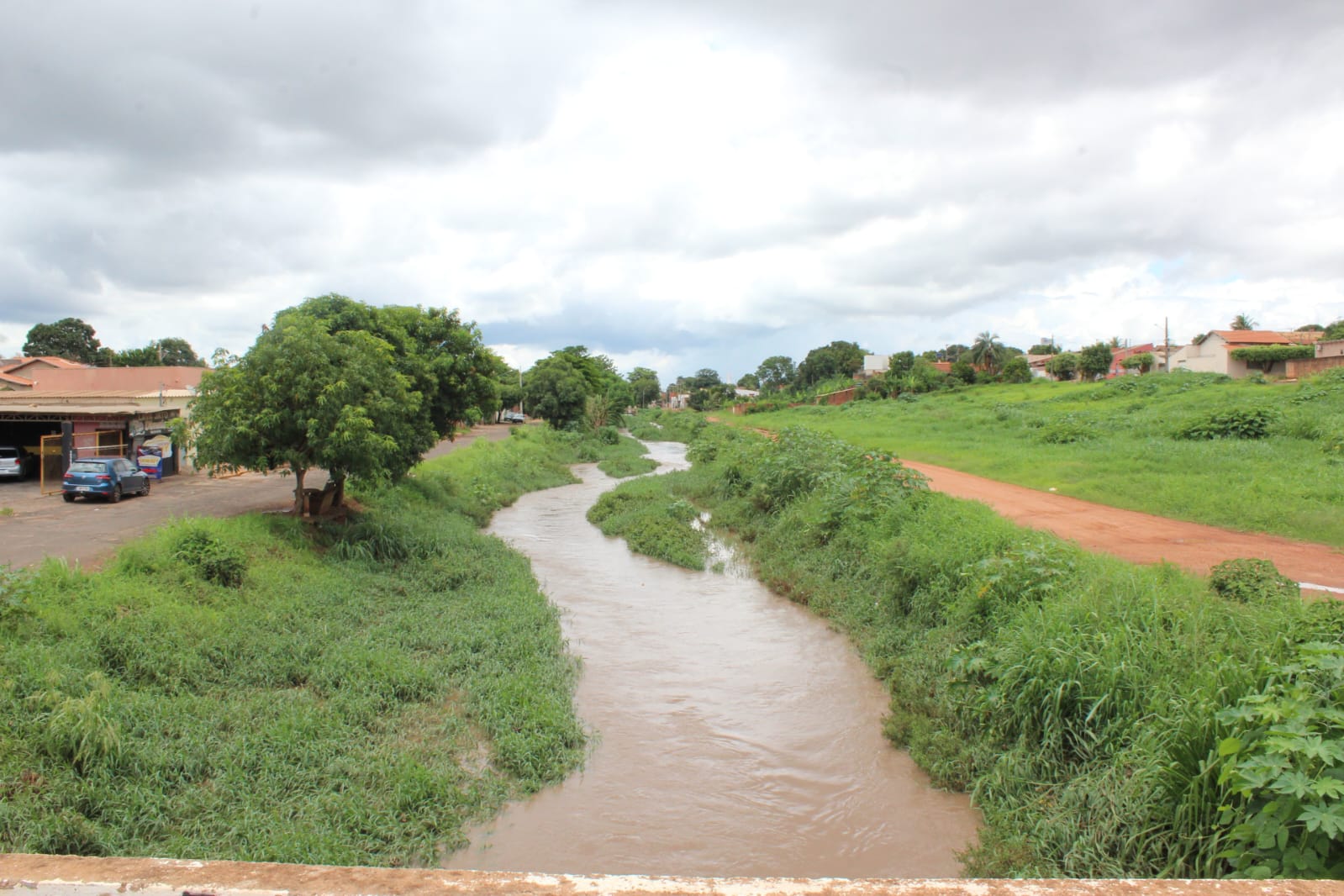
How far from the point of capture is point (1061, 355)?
71.9m

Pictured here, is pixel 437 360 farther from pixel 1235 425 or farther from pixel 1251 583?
pixel 1235 425

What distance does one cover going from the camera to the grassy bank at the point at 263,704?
20.5ft

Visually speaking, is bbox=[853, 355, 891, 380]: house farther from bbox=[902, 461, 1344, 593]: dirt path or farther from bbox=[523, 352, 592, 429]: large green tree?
bbox=[902, 461, 1344, 593]: dirt path

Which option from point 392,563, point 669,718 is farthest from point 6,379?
point 669,718

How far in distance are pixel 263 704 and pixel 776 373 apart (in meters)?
113

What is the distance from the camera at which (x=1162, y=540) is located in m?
13.6

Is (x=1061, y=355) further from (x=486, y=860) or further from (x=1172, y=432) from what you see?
(x=486, y=860)

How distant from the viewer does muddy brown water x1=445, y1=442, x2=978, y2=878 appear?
21.1 feet

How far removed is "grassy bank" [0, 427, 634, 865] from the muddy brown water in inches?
18.8

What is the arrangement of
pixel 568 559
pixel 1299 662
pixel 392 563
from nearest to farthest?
pixel 1299 662 < pixel 392 563 < pixel 568 559

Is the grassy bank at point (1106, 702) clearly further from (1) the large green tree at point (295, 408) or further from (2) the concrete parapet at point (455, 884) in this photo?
(1) the large green tree at point (295, 408)

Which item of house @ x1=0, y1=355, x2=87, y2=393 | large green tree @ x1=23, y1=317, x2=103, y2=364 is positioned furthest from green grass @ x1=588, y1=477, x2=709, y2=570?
large green tree @ x1=23, y1=317, x2=103, y2=364

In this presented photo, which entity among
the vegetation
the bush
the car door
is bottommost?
the bush

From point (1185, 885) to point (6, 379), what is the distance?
48532 millimetres
